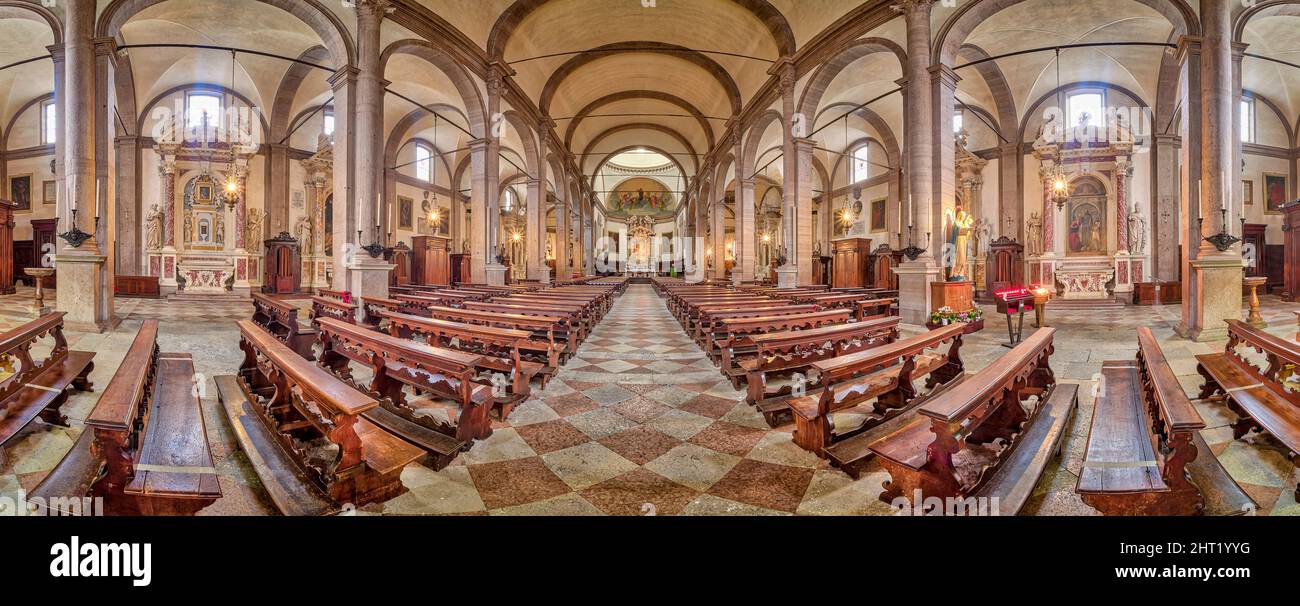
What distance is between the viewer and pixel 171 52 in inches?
479

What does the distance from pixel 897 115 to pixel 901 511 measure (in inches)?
759

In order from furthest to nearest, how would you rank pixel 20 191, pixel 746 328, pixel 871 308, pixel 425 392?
pixel 20 191
pixel 871 308
pixel 746 328
pixel 425 392

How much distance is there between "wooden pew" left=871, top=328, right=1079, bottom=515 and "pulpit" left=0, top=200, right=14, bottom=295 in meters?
21.0

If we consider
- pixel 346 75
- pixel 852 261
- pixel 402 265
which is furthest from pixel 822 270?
pixel 346 75

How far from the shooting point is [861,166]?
20.9 meters

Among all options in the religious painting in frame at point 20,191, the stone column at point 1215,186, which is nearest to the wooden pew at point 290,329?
the stone column at point 1215,186

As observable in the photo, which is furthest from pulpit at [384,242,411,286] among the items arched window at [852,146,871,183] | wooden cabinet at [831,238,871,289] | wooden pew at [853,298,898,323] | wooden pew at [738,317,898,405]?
arched window at [852,146,871,183]

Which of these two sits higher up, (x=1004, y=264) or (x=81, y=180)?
(x=81, y=180)

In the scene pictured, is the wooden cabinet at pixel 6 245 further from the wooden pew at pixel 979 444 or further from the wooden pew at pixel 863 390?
the wooden pew at pixel 979 444

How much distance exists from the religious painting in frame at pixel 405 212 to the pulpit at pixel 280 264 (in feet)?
15.4

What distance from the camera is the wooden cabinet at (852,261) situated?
19078mm

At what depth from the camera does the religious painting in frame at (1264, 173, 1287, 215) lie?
1443 centimetres

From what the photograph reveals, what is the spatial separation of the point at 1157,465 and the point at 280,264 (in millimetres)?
19950

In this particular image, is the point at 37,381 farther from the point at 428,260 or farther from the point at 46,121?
the point at 428,260
